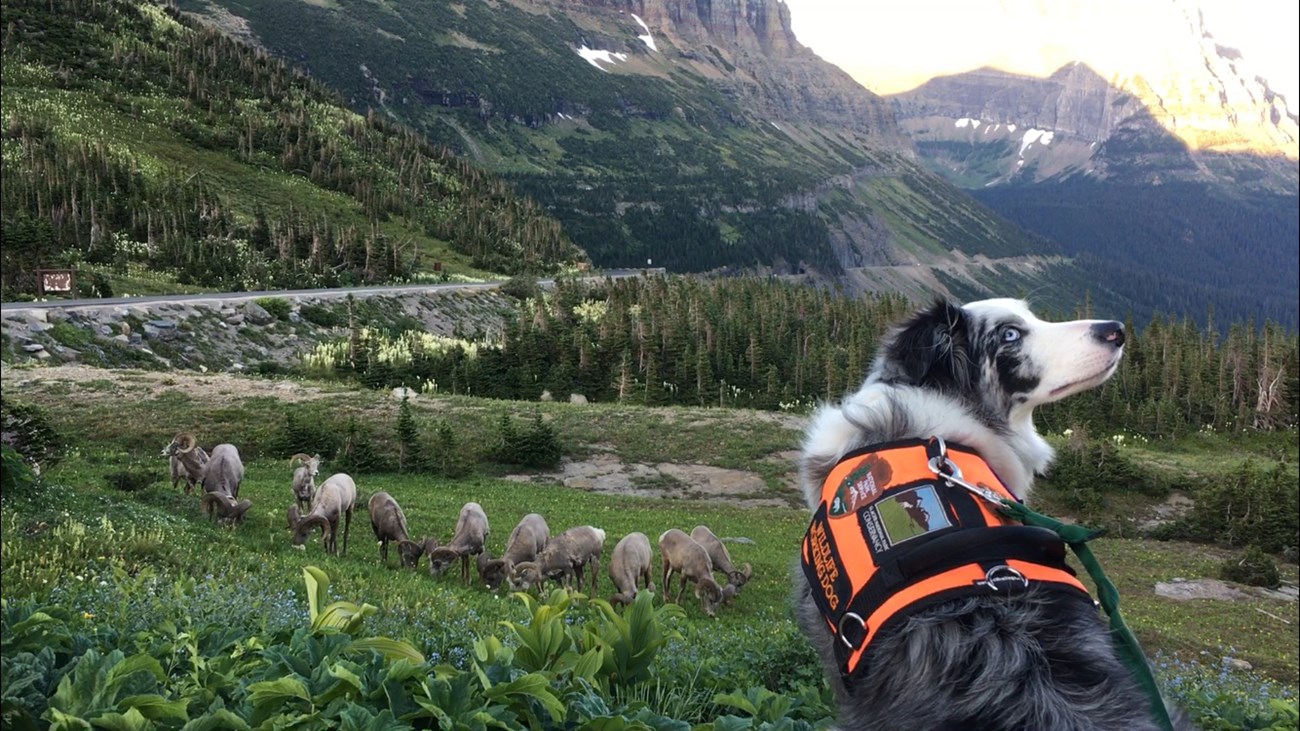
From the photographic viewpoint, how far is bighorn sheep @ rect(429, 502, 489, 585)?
40.1 feet

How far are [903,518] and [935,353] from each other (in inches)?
54.2

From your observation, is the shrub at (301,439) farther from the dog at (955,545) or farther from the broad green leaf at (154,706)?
the broad green leaf at (154,706)

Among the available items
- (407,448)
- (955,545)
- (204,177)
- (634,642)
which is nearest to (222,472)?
(407,448)

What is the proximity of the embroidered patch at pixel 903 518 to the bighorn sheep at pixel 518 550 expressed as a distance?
962 cm

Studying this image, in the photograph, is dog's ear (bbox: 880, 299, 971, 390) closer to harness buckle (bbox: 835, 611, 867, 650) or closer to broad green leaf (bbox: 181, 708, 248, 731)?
harness buckle (bbox: 835, 611, 867, 650)

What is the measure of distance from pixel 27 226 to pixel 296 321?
8.96m

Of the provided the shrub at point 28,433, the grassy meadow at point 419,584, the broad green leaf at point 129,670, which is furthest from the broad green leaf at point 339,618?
the shrub at point 28,433

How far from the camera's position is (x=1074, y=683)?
8.63ft

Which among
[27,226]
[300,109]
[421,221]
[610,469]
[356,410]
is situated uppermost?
[300,109]

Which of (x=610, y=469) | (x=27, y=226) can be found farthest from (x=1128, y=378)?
(x=27, y=226)

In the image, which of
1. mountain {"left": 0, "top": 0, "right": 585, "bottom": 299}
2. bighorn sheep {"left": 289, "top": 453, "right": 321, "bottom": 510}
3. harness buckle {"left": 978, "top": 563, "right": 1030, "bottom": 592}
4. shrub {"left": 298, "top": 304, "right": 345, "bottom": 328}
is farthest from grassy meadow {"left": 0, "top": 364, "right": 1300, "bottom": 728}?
mountain {"left": 0, "top": 0, "right": 585, "bottom": 299}

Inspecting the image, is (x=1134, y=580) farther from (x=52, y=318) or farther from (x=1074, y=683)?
(x=52, y=318)

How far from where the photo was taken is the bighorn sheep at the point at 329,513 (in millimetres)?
12133

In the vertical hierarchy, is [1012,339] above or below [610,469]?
above
